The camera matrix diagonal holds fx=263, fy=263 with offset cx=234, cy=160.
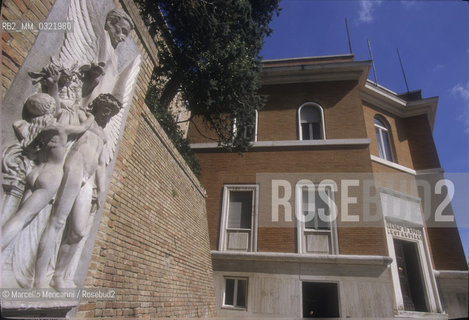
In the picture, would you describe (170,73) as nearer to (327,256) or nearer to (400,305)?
(327,256)

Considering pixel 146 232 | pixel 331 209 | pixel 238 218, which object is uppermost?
pixel 331 209

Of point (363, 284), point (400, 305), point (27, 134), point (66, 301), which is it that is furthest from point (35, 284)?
point (400, 305)

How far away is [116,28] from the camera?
10.7 feet

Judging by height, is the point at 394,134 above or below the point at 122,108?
above

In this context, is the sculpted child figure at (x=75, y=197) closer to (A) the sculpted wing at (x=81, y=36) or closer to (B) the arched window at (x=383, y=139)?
(A) the sculpted wing at (x=81, y=36)

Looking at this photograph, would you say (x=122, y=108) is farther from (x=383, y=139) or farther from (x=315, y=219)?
(x=383, y=139)

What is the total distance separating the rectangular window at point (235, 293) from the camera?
25.7 feet

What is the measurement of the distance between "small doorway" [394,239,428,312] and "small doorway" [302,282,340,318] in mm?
2432

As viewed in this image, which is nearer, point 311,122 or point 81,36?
point 81,36

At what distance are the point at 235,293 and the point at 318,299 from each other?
305 centimetres

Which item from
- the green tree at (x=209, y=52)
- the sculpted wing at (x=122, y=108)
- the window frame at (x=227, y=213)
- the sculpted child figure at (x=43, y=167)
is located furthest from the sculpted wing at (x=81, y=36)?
the window frame at (x=227, y=213)

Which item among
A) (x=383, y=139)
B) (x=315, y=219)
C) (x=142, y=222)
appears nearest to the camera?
(x=142, y=222)

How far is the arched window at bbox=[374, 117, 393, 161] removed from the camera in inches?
435

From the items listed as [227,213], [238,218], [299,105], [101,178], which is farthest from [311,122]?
[101,178]
